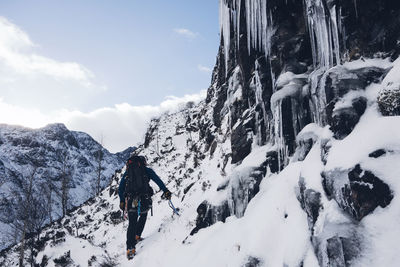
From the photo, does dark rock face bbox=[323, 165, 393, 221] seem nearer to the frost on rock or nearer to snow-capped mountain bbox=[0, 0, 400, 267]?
snow-capped mountain bbox=[0, 0, 400, 267]

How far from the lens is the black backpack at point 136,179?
740 cm

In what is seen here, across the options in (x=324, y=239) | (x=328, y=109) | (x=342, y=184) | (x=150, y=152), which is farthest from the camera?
(x=150, y=152)

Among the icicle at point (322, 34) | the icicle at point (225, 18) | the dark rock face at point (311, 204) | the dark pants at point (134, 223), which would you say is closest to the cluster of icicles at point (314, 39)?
the icicle at point (322, 34)

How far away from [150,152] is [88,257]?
32609mm

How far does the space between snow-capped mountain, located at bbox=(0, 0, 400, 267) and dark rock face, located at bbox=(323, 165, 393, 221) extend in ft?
0.04

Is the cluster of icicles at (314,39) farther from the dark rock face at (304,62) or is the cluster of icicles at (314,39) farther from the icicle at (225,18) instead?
the icicle at (225,18)

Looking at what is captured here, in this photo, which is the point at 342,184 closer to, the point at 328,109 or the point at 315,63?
the point at 328,109

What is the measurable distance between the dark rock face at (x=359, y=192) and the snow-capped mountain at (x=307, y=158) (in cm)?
1

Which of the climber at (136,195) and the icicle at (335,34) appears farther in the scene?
the climber at (136,195)

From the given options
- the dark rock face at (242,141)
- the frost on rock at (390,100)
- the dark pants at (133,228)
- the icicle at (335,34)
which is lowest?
the dark pants at (133,228)

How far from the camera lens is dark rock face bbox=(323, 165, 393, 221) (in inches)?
121

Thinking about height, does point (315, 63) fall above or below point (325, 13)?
below

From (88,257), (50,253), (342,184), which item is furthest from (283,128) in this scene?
(50,253)

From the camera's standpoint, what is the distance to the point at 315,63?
674 centimetres
